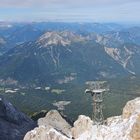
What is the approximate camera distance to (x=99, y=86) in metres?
94.6

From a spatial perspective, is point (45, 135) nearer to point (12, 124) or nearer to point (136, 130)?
point (136, 130)

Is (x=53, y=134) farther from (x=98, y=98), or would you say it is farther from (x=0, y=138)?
(x=0, y=138)

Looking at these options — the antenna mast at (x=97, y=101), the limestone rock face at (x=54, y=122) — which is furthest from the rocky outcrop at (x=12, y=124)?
the antenna mast at (x=97, y=101)

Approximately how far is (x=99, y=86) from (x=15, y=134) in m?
49.7

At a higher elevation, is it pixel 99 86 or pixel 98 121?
pixel 99 86

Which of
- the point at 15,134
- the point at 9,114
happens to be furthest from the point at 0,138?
the point at 9,114

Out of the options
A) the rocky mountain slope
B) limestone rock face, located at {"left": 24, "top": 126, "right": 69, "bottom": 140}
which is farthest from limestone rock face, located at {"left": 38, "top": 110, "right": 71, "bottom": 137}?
the rocky mountain slope

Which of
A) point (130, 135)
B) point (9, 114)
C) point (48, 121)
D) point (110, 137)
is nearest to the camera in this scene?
point (130, 135)

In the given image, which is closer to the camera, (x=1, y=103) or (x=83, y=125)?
(x=83, y=125)

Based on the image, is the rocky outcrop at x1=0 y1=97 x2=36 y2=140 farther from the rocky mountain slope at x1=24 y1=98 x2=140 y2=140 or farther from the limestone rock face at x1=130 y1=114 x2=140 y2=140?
the limestone rock face at x1=130 y1=114 x2=140 y2=140

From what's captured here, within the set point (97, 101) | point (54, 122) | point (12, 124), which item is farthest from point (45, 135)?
point (54, 122)

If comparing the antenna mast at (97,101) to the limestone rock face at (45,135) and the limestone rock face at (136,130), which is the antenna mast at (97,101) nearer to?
the limestone rock face at (45,135)

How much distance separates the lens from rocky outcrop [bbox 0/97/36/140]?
132 m

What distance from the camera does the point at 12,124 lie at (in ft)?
472
